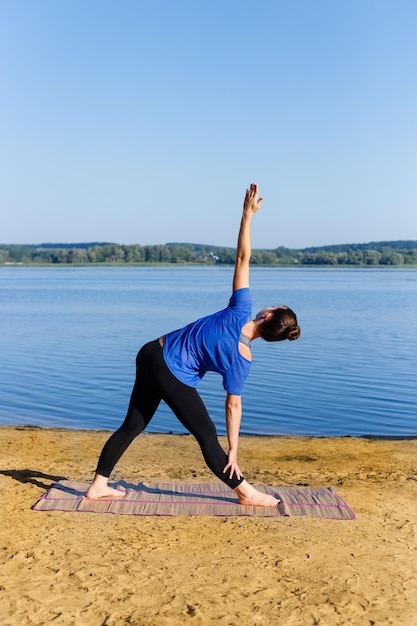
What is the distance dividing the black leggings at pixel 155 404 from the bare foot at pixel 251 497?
84 mm

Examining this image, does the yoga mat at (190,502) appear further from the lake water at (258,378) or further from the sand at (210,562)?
the lake water at (258,378)

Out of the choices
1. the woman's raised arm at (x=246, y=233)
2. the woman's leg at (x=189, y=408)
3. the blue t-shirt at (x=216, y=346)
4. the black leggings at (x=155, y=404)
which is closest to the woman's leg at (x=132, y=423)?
the black leggings at (x=155, y=404)

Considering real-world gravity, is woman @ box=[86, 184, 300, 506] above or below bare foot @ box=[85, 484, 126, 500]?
A: above

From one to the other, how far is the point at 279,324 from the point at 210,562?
5.35 ft

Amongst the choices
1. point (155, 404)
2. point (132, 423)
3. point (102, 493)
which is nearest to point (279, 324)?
point (155, 404)

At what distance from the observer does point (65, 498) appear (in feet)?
19.6

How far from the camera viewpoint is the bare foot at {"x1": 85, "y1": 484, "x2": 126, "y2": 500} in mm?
5871

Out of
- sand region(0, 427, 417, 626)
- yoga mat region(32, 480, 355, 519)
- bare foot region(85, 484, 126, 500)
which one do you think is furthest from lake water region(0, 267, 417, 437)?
bare foot region(85, 484, 126, 500)

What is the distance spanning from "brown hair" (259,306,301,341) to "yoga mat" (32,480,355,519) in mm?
1448

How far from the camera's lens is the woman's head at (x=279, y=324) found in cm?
509

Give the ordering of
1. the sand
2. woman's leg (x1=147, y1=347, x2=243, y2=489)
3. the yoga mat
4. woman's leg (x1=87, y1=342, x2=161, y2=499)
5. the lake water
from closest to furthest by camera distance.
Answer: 1. the sand
2. woman's leg (x1=147, y1=347, x2=243, y2=489)
3. woman's leg (x1=87, y1=342, x2=161, y2=499)
4. the yoga mat
5. the lake water

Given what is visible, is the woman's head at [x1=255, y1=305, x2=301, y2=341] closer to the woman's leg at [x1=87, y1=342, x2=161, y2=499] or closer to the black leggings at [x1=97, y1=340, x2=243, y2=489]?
the black leggings at [x1=97, y1=340, x2=243, y2=489]

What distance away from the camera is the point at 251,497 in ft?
18.9

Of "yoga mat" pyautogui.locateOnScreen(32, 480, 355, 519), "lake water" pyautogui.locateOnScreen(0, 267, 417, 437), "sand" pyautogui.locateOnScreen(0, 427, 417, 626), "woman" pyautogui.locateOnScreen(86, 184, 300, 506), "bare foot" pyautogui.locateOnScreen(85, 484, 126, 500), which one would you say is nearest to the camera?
"sand" pyautogui.locateOnScreen(0, 427, 417, 626)
